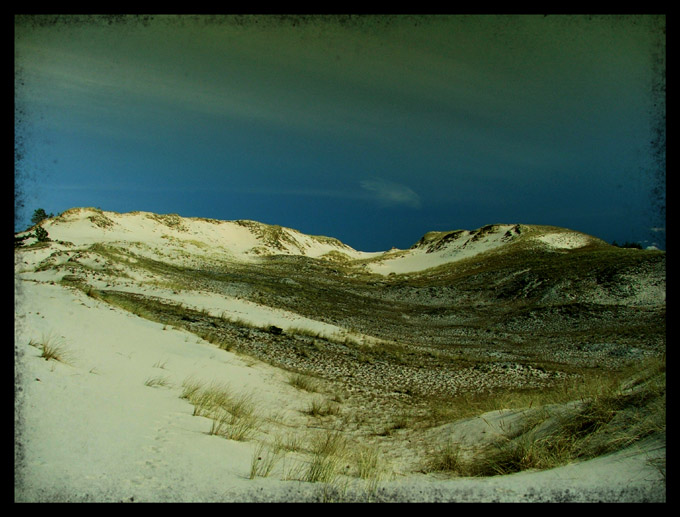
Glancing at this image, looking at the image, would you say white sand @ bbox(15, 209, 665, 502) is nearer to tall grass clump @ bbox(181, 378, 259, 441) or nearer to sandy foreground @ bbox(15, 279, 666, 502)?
sandy foreground @ bbox(15, 279, 666, 502)

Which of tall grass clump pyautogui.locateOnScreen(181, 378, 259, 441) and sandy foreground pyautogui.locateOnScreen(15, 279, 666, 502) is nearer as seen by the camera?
sandy foreground pyautogui.locateOnScreen(15, 279, 666, 502)

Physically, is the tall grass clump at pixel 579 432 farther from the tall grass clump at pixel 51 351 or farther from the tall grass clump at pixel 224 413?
the tall grass clump at pixel 51 351

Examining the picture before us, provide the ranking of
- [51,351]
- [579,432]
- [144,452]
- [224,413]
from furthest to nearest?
1. [224,413]
2. [51,351]
3. [579,432]
4. [144,452]

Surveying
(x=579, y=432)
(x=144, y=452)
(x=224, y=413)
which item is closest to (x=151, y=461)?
(x=144, y=452)

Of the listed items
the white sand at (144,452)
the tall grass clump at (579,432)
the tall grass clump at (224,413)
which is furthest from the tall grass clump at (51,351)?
the tall grass clump at (579,432)

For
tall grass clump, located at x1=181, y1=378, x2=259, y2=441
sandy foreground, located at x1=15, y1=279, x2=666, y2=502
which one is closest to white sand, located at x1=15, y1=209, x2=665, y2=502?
sandy foreground, located at x1=15, y1=279, x2=666, y2=502

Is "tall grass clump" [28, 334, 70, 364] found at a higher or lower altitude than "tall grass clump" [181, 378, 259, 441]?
higher

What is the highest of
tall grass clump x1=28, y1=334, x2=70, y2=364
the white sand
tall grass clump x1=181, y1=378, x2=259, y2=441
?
tall grass clump x1=28, y1=334, x2=70, y2=364

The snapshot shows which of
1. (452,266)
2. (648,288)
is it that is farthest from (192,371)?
(452,266)

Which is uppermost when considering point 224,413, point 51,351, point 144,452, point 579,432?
point 51,351

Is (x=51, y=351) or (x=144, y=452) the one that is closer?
(x=144, y=452)

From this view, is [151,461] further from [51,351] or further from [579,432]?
[579,432]
